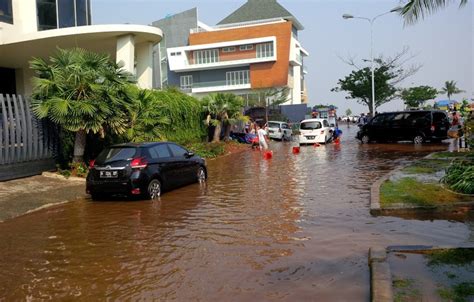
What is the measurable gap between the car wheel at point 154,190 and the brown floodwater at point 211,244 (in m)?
0.34

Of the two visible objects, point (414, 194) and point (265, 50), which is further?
point (265, 50)

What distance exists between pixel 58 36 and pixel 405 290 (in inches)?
868

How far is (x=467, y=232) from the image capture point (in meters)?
7.41

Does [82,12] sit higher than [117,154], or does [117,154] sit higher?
[82,12]

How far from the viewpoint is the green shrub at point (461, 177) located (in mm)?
9609

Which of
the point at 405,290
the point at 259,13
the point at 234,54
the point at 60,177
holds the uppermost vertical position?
the point at 259,13

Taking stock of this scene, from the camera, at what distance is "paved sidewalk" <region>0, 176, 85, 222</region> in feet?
35.9

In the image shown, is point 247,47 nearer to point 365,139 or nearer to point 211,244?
point 365,139

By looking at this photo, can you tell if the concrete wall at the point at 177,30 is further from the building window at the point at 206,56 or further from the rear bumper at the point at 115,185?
the rear bumper at the point at 115,185

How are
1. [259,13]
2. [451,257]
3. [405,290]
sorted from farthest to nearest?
[259,13] → [451,257] → [405,290]

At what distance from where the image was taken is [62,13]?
1057 inches

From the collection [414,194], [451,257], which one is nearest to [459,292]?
[451,257]

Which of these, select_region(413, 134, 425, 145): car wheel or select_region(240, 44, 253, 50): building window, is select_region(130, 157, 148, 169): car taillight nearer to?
select_region(413, 134, 425, 145): car wheel

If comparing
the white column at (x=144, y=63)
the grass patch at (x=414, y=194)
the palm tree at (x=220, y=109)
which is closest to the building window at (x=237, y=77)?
the palm tree at (x=220, y=109)
